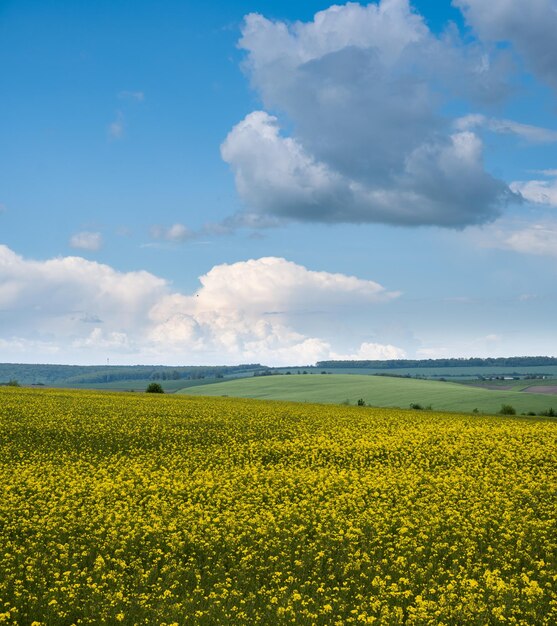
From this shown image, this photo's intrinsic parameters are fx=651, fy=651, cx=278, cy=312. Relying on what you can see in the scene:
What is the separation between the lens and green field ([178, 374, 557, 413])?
83.8m

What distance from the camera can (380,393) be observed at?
10838 cm

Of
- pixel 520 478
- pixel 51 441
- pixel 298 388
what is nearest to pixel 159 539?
pixel 520 478

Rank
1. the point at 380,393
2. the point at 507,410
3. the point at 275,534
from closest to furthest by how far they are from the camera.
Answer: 1. the point at 275,534
2. the point at 507,410
3. the point at 380,393

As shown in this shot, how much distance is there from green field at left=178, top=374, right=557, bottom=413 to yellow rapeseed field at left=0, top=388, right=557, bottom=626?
1929 inches

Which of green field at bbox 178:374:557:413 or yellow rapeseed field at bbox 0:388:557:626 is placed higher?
yellow rapeseed field at bbox 0:388:557:626

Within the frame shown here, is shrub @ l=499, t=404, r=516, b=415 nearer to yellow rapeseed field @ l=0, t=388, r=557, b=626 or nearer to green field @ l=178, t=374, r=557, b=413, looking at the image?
green field @ l=178, t=374, r=557, b=413

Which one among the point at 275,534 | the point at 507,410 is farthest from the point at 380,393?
the point at 275,534

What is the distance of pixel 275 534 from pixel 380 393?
90955 mm

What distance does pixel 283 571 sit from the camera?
1667cm

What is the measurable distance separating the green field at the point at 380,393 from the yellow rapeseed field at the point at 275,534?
48989 millimetres

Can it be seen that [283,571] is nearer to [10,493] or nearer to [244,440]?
[10,493]

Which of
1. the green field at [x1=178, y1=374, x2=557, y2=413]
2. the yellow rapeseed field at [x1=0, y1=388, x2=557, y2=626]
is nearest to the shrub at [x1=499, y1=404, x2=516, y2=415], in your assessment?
the green field at [x1=178, y1=374, x2=557, y2=413]

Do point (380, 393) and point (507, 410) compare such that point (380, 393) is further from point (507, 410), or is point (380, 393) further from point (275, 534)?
point (275, 534)

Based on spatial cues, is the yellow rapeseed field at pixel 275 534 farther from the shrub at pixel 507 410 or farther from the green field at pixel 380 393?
the green field at pixel 380 393
